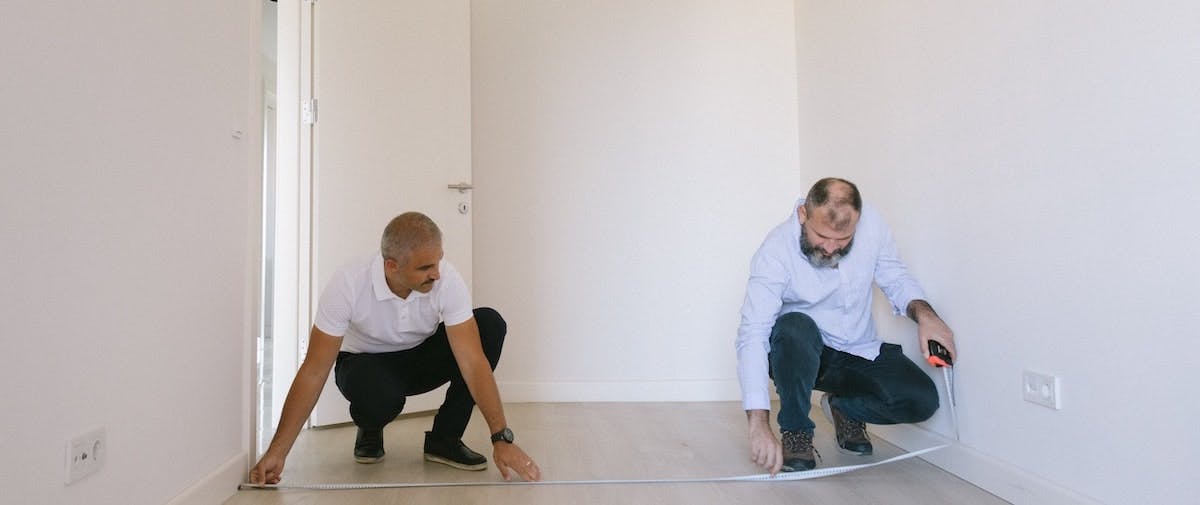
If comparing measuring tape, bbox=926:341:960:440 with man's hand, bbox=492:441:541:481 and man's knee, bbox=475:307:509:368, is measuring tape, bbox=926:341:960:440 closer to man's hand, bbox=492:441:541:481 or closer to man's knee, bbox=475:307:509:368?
man's hand, bbox=492:441:541:481

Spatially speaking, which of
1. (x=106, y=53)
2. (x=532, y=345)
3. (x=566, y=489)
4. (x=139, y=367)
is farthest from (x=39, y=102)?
(x=532, y=345)

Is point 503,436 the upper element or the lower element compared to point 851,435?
upper

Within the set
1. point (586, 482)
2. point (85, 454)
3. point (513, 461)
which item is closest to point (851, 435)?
point (586, 482)

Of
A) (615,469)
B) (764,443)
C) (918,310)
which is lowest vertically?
(615,469)

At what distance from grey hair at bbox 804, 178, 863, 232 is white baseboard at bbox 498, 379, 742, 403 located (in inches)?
66.3

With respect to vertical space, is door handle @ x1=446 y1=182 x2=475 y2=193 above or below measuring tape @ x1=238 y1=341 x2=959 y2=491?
above

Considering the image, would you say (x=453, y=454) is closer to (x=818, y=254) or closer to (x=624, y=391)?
(x=818, y=254)

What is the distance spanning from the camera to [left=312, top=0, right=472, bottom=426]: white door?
3174 mm

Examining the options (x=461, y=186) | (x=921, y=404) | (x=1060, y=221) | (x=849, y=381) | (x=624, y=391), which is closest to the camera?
(x=1060, y=221)

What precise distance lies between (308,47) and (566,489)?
2.06 metres

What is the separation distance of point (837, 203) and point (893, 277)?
1.30 feet

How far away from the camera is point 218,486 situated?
6.50ft

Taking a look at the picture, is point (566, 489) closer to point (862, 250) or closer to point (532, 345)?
point (862, 250)

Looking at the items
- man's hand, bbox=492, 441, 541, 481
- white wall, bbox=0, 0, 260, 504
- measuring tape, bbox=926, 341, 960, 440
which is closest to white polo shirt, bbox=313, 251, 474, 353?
white wall, bbox=0, 0, 260, 504
